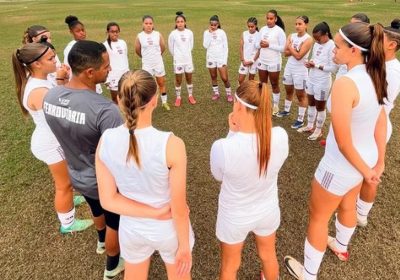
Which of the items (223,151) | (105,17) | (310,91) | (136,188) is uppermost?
(223,151)

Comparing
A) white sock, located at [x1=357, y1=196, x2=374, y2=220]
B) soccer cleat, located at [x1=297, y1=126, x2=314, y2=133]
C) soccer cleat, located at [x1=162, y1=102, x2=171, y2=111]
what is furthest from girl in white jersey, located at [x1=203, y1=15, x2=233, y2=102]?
white sock, located at [x1=357, y1=196, x2=374, y2=220]

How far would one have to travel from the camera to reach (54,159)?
4184 millimetres

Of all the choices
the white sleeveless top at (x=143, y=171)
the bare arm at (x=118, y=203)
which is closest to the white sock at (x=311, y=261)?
the white sleeveless top at (x=143, y=171)

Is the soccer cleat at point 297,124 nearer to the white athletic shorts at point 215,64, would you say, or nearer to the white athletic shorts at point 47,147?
the white athletic shorts at point 215,64

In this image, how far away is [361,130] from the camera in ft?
10.1

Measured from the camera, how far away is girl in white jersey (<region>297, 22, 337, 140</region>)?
257 inches

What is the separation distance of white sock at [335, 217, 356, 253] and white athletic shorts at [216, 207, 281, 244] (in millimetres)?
1291

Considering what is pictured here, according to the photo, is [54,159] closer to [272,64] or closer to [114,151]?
[114,151]

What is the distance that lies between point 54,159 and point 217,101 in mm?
6260

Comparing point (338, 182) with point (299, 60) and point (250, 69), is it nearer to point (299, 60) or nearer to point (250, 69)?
point (299, 60)

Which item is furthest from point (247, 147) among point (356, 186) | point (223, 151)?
point (356, 186)

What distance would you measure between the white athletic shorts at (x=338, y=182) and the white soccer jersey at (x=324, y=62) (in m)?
3.84

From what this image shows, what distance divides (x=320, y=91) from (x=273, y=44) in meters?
2.10

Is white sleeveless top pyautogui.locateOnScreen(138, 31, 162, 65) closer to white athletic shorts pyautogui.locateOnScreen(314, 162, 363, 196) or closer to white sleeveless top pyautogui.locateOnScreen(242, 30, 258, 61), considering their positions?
white sleeveless top pyautogui.locateOnScreen(242, 30, 258, 61)
